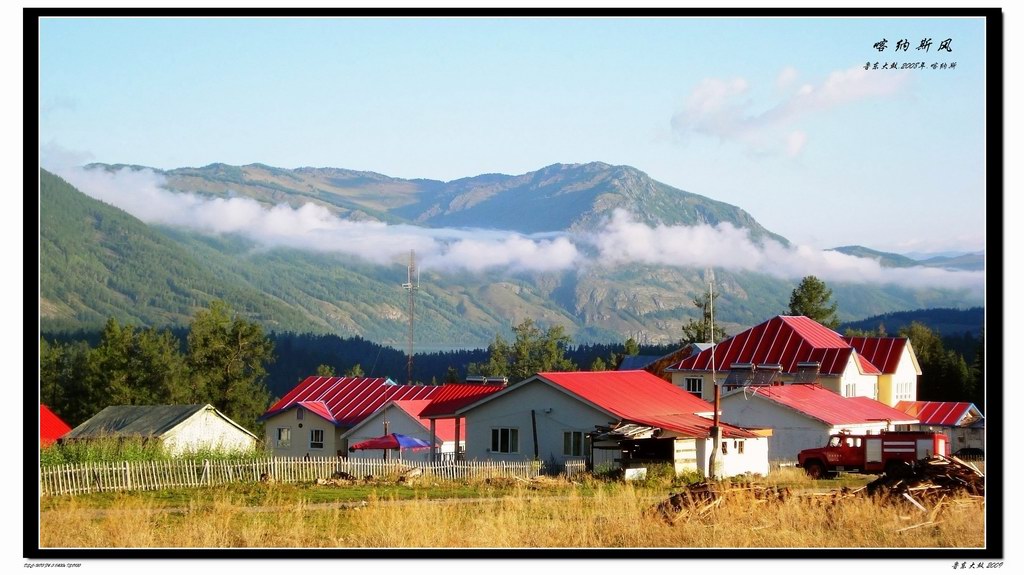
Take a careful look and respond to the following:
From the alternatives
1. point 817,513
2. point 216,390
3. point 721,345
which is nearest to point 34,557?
point 817,513

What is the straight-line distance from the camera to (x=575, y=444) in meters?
41.6

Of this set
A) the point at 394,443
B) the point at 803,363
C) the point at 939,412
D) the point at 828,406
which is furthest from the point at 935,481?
the point at 939,412

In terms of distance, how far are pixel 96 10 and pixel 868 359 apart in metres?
60.6

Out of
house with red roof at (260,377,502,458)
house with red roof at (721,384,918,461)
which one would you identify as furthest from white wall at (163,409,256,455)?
house with red roof at (721,384,918,461)

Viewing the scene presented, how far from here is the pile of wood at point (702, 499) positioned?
819 inches

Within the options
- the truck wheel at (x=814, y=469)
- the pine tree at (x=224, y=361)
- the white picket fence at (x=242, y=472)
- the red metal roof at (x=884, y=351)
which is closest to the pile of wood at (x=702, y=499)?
the white picket fence at (x=242, y=472)

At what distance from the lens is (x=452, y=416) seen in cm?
4475

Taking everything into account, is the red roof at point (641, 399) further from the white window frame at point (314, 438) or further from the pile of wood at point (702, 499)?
the white window frame at point (314, 438)

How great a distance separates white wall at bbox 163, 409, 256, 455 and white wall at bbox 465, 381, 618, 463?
1339 centimetres

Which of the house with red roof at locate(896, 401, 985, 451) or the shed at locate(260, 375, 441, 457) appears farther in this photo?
the shed at locate(260, 375, 441, 457)

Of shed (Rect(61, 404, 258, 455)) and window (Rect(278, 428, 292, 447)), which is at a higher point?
shed (Rect(61, 404, 258, 455))

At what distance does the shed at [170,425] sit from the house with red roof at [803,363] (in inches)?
974

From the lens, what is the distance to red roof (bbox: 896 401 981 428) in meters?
65.5

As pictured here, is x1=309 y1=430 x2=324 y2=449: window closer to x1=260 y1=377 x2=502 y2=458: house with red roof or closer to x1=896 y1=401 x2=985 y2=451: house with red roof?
x1=260 y1=377 x2=502 y2=458: house with red roof
